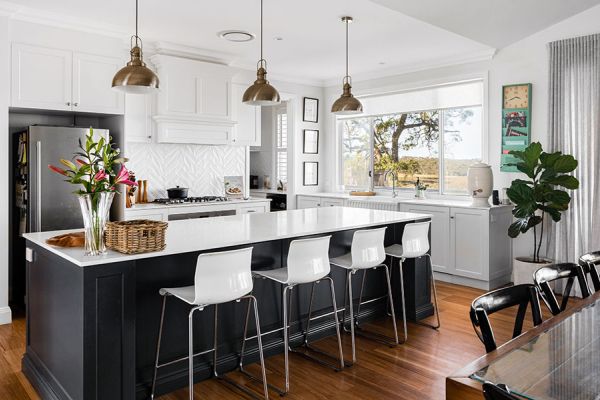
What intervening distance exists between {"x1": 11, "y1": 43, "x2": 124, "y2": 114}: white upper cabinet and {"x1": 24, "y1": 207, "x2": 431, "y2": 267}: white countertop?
6.34 ft

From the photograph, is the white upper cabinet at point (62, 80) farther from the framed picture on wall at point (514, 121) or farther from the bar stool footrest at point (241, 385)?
the framed picture on wall at point (514, 121)

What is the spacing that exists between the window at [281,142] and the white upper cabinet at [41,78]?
12.4ft

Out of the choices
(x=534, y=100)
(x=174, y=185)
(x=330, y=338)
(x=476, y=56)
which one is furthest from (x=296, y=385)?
(x=476, y=56)

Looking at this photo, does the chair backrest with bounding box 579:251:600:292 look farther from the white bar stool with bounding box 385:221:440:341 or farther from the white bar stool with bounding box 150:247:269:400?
the white bar stool with bounding box 150:247:269:400

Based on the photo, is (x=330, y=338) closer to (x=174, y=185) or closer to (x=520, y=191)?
(x=520, y=191)

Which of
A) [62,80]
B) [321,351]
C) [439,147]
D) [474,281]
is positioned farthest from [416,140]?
[62,80]

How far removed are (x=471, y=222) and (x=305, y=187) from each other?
117 inches

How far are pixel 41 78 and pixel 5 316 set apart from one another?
7.30 feet

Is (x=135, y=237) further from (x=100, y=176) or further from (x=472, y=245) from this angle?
(x=472, y=245)

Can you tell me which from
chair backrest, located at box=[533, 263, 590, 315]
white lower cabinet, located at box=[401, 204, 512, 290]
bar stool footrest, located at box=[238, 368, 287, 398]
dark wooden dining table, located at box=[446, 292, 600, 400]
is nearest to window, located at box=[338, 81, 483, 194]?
white lower cabinet, located at box=[401, 204, 512, 290]

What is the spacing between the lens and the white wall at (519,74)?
4.98 m

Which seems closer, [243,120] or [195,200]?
[195,200]

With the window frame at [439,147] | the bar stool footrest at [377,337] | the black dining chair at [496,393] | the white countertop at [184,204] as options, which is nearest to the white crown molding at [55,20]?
the white countertop at [184,204]

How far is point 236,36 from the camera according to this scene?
204 inches
